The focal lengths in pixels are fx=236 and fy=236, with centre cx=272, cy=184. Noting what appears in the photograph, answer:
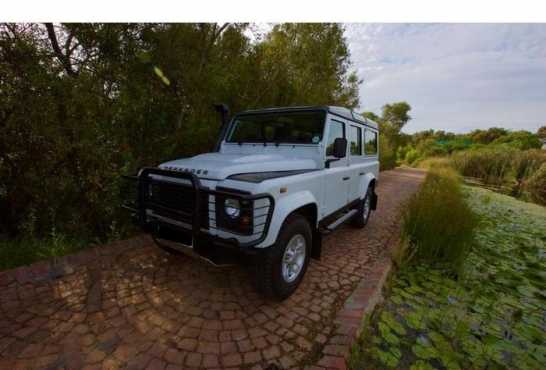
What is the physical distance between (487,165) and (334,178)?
662 inches

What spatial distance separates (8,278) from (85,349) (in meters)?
1.61

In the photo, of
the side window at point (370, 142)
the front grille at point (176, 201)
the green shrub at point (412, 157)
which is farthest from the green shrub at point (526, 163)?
the green shrub at point (412, 157)

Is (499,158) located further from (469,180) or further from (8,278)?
(8,278)

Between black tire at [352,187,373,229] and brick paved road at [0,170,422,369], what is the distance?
56.2 inches

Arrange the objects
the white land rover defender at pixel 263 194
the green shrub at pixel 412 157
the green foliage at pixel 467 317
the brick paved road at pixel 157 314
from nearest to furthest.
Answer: the brick paved road at pixel 157 314 → the green foliage at pixel 467 317 → the white land rover defender at pixel 263 194 → the green shrub at pixel 412 157

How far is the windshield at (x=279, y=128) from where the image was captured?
310 centimetres

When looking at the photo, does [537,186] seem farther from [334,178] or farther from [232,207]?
[232,207]

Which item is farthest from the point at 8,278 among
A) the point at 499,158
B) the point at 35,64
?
the point at 499,158

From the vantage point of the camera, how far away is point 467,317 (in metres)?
2.34

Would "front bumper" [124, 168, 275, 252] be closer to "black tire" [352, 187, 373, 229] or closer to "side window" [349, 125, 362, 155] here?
"side window" [349, 125, 362, 155]

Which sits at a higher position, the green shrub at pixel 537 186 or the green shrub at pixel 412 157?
the green shrub at pixel 412 157

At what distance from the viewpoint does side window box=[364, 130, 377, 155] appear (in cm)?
452

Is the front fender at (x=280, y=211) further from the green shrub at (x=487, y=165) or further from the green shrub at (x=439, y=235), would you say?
the green shrub at (x=487, y=165)

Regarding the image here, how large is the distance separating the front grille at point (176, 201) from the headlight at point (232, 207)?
0.21 m
